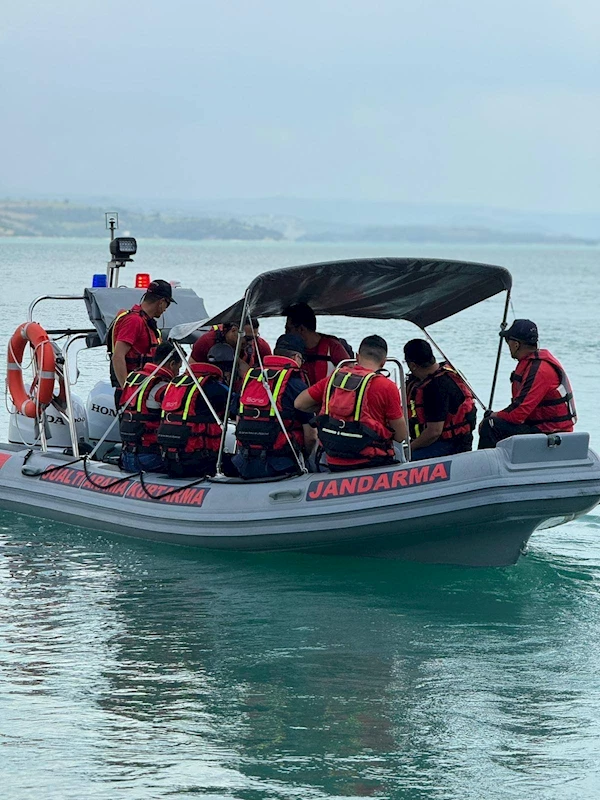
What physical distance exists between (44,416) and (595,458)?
3.62 metres

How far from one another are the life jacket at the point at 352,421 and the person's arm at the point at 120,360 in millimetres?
1745

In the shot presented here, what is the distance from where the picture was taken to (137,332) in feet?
25.5

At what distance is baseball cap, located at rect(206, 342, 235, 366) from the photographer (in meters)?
7.57

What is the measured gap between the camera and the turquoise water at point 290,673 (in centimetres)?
433

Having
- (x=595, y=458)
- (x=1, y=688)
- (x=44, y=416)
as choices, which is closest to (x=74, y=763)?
(x=1, y=688)

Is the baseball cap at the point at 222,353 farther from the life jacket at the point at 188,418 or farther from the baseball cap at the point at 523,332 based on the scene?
the baseball cap at the point at 523,332

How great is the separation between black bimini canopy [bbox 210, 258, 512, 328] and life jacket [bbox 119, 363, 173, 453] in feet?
2.07

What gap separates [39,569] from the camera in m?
6.90

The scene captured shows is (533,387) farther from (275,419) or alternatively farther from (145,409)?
(145,409)

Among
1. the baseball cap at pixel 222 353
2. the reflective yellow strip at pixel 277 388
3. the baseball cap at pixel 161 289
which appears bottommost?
the reflective yellow strip at pixel 277 388

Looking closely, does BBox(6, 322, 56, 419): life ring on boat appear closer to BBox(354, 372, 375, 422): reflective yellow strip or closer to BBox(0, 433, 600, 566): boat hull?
BBox(0, 433, 600, 566): boat hull

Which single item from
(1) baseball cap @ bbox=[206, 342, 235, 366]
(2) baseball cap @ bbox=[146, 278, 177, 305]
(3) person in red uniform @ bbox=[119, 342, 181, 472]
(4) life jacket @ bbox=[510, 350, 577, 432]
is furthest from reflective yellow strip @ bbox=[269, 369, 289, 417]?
(2) baseball cap @ bbox=[146, 278, 177, 305]

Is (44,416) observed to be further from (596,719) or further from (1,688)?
(596,719)

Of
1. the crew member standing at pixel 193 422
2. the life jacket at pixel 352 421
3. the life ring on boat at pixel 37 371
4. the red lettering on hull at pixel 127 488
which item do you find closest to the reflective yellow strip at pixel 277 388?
the life jacket at pixel 352 421
